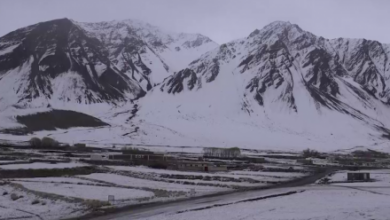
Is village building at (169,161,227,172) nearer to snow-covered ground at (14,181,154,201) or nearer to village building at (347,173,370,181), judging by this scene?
village building at (347,173,370,181)

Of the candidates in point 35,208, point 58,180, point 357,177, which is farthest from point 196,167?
point 35,208

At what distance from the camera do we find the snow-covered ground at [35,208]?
26234 mm

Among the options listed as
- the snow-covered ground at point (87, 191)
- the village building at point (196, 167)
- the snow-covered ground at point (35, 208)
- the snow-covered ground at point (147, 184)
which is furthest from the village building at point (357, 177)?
the snow-covered ground at point (35, 208)

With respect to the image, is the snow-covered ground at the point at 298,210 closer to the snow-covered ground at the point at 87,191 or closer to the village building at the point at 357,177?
the snow-covered ground at the point at 87,191

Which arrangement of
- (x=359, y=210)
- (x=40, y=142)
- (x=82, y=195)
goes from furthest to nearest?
(x=40, y=142) < (x=82, y=195) < (x=359, y=210)

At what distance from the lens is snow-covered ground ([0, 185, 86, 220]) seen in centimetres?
2623

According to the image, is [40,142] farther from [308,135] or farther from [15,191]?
[308,135]

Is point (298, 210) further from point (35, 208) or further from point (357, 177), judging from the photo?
point (357, 177)

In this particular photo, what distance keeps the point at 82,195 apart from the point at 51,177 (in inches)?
559

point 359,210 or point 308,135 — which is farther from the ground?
point 308,135

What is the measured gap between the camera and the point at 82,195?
34.3 meters

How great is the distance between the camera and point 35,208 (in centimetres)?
2836

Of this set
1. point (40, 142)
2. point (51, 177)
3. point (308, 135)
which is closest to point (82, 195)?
point (51, 177)

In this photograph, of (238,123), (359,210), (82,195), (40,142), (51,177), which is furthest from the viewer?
(238,123)
